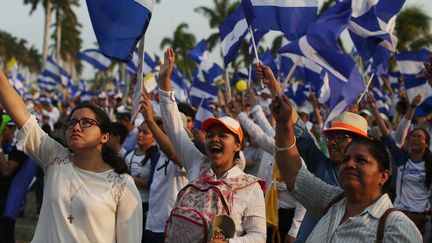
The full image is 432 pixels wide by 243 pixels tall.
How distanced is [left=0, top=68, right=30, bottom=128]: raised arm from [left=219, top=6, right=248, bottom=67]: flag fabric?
4.17m

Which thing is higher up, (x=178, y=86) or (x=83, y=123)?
(x=83, y=123)

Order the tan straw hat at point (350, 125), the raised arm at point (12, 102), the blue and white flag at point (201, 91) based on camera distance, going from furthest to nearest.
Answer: the blue and white flag at point (201, 91) → the tan straw hat at point (350, 125) → the raised arm at point (12, 102)

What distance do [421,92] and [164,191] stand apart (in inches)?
202

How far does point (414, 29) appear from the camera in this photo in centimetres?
3897

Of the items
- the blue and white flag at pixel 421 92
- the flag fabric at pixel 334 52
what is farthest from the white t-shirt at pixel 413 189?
the blue and white flag at pixel 421 92

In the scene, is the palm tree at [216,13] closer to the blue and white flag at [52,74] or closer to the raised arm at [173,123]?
the blue and white flag at [52,74]

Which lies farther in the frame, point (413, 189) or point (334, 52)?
point (413, 189)

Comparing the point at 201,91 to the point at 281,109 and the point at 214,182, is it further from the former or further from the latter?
the point at 281,109

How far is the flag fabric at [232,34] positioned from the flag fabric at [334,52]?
5.07 feet

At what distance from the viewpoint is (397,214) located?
3000 millimetres

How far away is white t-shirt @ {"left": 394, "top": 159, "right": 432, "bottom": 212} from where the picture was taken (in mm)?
7543

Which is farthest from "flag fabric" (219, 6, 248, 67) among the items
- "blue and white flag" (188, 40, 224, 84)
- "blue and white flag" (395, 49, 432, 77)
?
"blue and white flag" (188, 40, 224, 84)

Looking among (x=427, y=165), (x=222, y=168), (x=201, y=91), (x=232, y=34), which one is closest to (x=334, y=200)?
(x=222, y=168)

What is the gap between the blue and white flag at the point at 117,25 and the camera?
4543 mm
